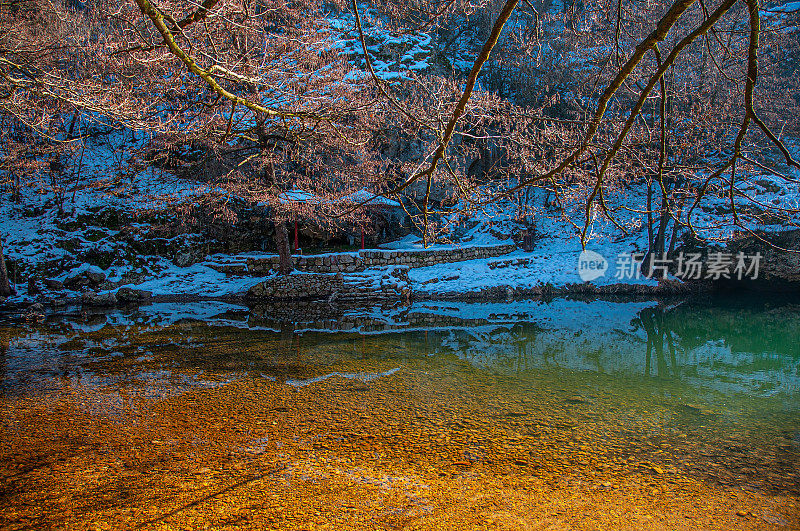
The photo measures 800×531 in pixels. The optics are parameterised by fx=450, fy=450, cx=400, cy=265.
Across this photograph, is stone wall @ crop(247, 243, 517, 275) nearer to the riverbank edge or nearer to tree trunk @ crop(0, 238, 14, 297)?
the riverbank edge

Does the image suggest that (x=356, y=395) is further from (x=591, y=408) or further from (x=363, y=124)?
(x=363, y=124)

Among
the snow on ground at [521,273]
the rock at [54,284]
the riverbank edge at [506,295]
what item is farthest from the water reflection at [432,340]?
the rock at [54,284]

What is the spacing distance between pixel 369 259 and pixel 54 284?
9.58 meters

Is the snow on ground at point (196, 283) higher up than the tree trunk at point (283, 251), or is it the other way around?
the tree trunk at point (283, 251)

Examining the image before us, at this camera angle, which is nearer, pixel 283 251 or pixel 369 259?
pixel 283 251

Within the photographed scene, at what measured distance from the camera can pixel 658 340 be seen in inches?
358

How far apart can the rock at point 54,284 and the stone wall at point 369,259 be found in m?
5.36

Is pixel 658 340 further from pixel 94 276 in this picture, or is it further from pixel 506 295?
pixel 94 276

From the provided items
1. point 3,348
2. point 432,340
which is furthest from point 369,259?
point 3,348

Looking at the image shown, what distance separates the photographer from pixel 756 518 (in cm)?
326

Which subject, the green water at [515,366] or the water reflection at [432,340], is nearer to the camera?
the green water at [515,366]

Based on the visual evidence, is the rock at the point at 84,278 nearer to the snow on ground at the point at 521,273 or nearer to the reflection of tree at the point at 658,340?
the snow on ground at the point at 521,273

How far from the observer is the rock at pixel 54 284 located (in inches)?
527

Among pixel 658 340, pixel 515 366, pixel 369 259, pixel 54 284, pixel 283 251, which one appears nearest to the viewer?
pixel 515 366
